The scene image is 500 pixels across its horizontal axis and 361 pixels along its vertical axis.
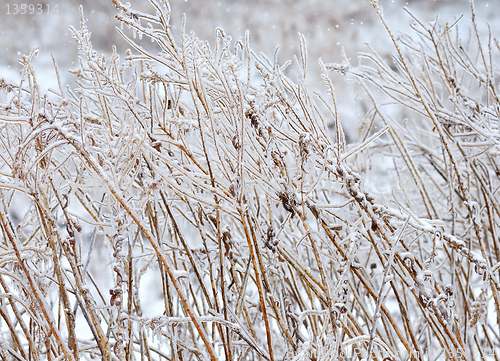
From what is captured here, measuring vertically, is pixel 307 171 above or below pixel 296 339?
above

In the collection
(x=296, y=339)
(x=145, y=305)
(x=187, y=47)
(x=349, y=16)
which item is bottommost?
(x=296, y=339)

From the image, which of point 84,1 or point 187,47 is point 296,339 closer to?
point 187,47

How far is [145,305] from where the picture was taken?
2.32 m

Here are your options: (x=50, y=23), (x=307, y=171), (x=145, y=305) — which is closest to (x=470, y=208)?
A: (x=307, y=171)

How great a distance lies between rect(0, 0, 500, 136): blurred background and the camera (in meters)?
3.56

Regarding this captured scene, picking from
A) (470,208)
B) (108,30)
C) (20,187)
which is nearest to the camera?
(20,187)

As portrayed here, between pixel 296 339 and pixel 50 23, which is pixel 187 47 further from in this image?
pixel 50 23

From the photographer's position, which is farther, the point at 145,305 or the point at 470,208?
the point at 145,305

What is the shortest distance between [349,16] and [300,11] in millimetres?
486

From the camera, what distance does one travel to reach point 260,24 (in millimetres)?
3918

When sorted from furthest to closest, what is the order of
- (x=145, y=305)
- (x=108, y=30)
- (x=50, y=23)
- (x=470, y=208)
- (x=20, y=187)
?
(x=50, y=23), (x=108, y=30), (x=145, y=305), (x=470, y=208), (x=20, y=187)

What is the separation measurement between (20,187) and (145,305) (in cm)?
221

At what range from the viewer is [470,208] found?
18.7 inches

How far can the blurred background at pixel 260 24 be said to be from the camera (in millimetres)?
3562
